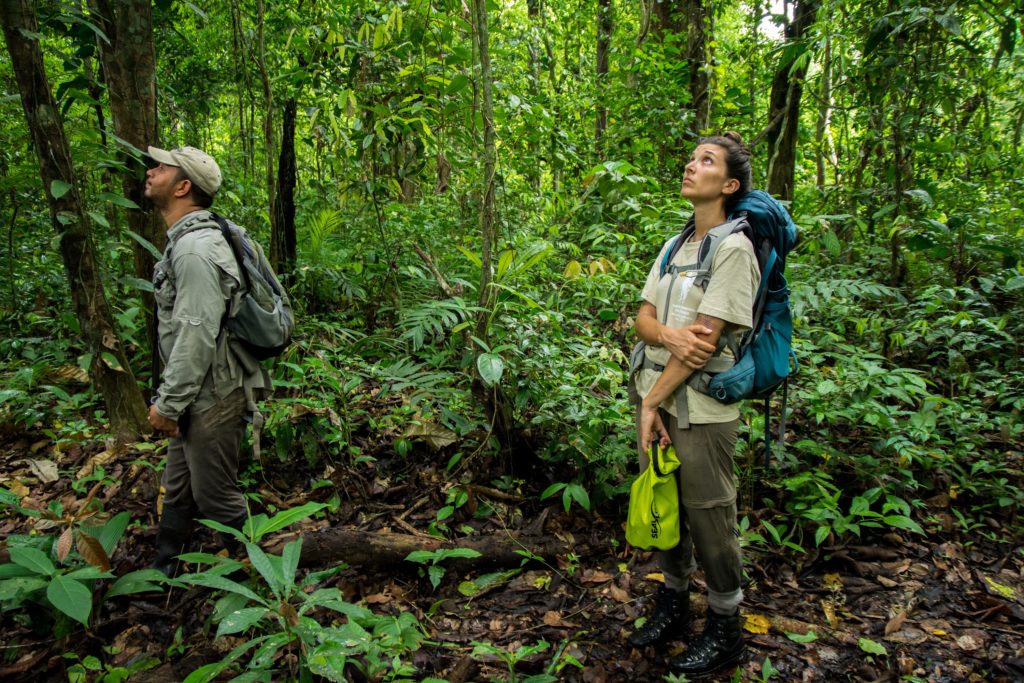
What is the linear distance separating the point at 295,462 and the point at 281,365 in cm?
86

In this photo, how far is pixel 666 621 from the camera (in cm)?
299

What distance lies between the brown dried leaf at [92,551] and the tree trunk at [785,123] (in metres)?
7.46

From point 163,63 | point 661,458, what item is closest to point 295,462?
point 661,458

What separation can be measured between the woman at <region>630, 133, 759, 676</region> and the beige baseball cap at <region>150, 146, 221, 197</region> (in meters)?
2.29

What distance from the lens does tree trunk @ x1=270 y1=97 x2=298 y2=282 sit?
18.7 ft

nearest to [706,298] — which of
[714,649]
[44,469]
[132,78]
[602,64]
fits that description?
[714,649]


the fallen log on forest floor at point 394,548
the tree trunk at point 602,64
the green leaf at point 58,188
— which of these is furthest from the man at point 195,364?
the tree trunk at point 602,64

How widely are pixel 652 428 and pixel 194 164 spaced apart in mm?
2590

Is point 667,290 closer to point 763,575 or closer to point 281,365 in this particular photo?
point 763,575

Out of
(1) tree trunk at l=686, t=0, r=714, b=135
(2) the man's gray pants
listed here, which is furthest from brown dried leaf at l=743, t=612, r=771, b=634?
(1) tree trunk at l=686, t=0, r=714, b=135

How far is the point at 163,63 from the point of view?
10.1 m

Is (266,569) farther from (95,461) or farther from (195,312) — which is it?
(95,461)

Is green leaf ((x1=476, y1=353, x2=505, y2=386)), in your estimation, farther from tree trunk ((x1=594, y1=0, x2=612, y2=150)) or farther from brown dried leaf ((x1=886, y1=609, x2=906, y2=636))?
tree trunk ((x1=594, y1=0, x2=612, y2=150))

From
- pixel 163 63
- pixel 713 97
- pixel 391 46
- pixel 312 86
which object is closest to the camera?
pixel 391 46
